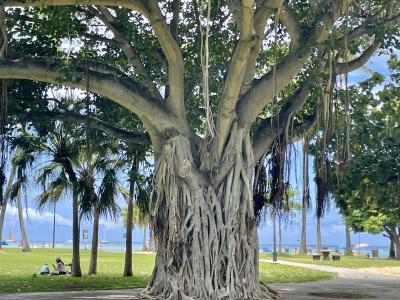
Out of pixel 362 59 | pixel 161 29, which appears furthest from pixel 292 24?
pixel 161 29

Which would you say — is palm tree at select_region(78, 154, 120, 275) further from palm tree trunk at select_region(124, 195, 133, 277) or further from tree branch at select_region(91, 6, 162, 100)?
tree branch at select_region(91, 6, 162, 100)

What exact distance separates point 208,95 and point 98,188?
29.3ft

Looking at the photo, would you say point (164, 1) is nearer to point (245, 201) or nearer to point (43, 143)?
point (245, 201)

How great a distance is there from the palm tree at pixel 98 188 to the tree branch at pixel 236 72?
697 centimetres

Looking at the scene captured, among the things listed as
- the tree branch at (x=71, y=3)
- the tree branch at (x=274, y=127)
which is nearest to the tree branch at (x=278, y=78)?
the tree branch at (x=274, y=127)

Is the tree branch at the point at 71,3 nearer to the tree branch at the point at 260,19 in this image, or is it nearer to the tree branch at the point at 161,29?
the tree branch at the point at 161,29

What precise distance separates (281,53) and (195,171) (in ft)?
18.3

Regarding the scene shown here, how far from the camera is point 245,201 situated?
9.93 metres

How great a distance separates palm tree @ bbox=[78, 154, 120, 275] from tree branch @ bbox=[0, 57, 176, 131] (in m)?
5.99

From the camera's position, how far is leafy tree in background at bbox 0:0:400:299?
9398mm

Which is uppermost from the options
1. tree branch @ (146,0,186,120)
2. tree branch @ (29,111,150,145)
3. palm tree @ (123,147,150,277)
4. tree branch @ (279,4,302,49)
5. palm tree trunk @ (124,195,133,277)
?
tree branch @ (279,4,302,49)

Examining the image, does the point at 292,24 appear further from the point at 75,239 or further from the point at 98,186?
the point at 75,239

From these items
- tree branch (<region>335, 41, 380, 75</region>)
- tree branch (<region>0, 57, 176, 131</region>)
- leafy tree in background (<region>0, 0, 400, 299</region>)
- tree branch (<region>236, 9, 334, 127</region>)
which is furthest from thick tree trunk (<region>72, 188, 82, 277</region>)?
tree branch (<region>335, 41, 380, 75</region>)

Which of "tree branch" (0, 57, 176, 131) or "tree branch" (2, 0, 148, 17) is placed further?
"tree branch" (0, 57, 176, 131)
